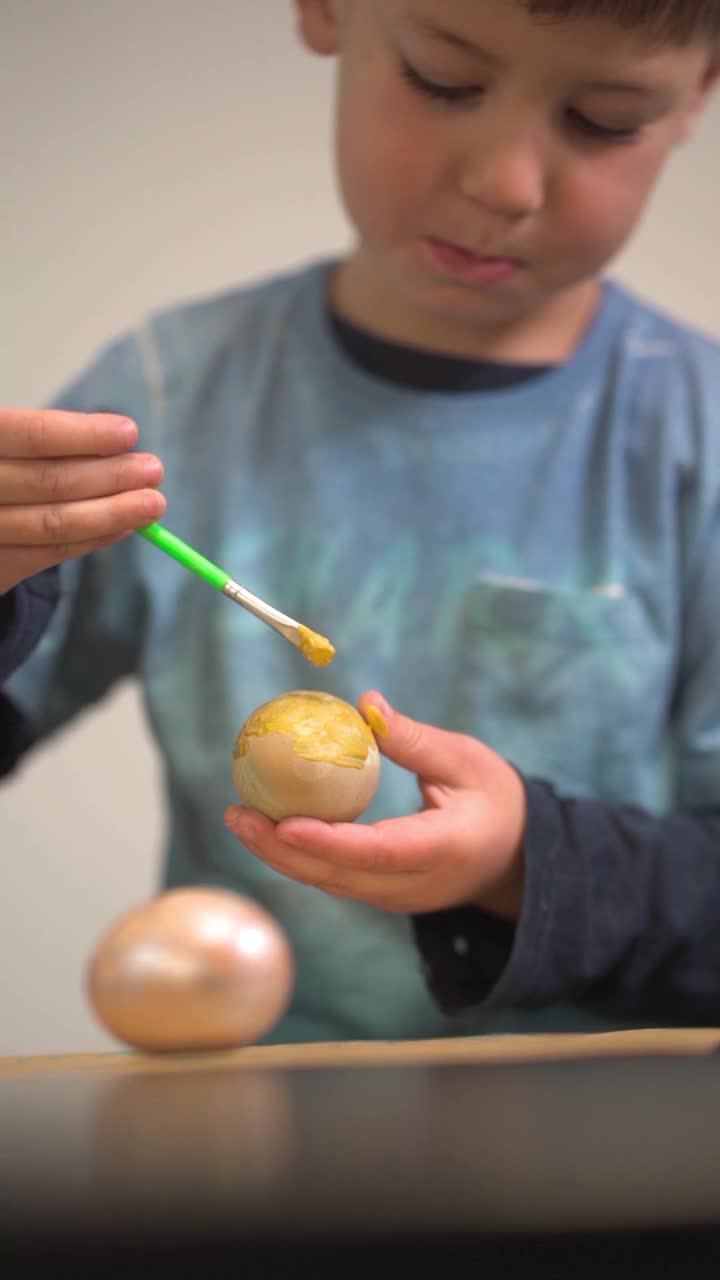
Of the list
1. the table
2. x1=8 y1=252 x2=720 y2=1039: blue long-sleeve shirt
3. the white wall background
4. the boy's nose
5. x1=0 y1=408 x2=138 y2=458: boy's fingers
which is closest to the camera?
the table

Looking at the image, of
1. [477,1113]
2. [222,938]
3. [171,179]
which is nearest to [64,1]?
[171,179]

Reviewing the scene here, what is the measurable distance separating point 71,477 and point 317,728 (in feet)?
0.38

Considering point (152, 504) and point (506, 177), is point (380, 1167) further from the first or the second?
point (506, 177)

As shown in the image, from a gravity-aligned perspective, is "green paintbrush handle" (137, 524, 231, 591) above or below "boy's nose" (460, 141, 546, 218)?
below

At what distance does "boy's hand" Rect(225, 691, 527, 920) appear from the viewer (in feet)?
1.28

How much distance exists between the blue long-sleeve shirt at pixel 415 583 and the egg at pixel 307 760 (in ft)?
0.60

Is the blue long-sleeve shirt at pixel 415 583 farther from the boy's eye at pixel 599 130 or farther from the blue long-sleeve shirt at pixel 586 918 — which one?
the boy's eye at pixel 599 130

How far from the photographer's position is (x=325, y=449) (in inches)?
26.1

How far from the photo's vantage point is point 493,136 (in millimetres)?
494

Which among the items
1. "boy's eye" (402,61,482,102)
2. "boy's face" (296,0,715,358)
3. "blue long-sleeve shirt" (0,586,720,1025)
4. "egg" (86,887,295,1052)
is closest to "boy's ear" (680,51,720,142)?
"boy's face" (296,0,715,358)

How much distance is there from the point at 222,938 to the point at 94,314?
0.49 metres

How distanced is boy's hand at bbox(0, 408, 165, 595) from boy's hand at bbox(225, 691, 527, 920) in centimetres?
10

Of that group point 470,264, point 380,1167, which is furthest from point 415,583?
point 380,1167

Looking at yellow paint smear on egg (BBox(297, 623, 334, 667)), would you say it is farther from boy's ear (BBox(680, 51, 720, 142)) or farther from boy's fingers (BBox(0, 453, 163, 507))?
boy's ear (BBox(680, 51, 720, 142))
